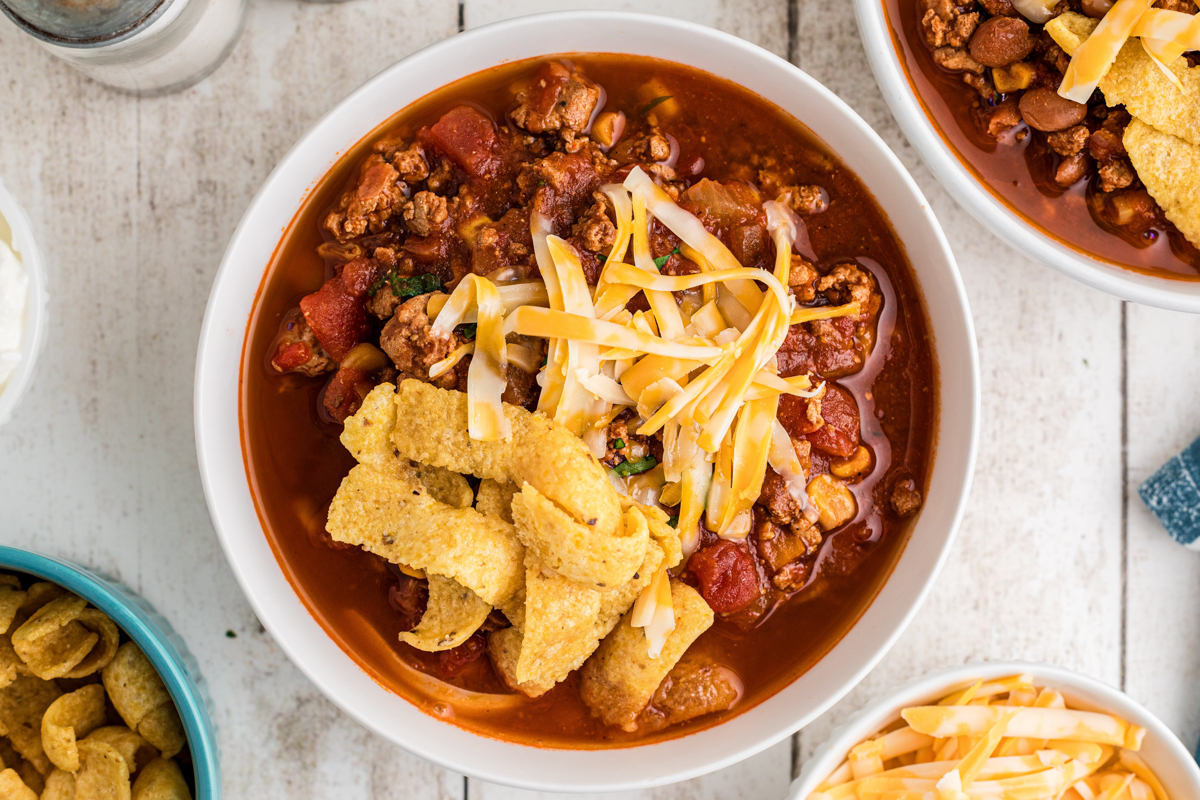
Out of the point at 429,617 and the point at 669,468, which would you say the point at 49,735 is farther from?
the point at 669,468

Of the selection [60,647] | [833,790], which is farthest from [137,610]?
[833,790]

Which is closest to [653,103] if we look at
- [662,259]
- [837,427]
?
[662,259]

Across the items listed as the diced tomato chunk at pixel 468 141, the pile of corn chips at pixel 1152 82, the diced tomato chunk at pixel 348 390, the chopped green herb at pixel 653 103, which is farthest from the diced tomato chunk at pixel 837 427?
the diced tomato chunk at pixel 348 390

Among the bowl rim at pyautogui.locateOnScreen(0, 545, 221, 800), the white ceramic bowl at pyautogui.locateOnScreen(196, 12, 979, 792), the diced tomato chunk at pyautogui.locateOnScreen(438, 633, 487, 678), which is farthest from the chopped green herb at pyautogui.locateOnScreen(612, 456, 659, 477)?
the bowl rim at pyautogui.locateOnScreen(0, 545, 221, 800)

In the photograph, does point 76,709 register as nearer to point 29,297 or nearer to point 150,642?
point 150,642

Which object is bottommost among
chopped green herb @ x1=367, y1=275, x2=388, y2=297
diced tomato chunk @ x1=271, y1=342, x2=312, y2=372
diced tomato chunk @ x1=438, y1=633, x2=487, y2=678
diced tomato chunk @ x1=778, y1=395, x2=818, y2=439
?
diced tomato chunk @ x1=438, y1=633, x2=487, y2=678

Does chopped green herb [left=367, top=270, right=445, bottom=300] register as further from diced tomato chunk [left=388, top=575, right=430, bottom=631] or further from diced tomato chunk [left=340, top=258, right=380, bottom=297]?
diced tomato chunk [left=388, top=575, right=430, bottom=631]
